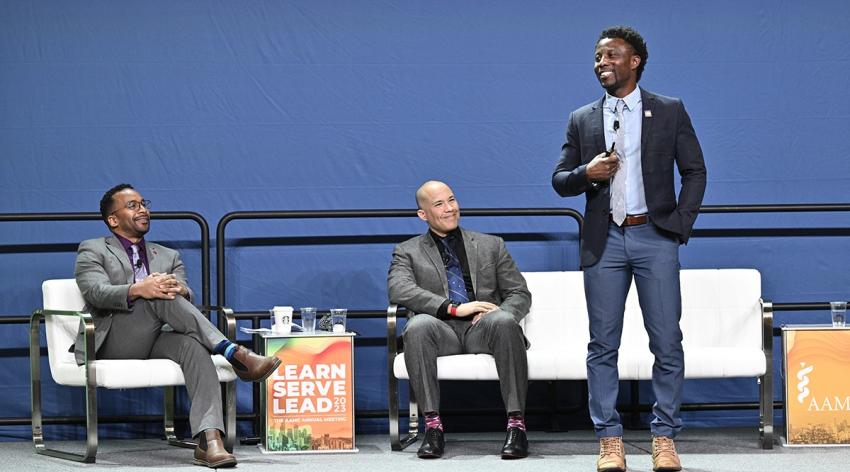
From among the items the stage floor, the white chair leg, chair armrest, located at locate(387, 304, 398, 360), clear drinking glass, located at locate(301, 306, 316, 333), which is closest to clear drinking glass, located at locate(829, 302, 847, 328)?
the stage floor

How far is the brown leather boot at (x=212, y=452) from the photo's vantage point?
14.2ft

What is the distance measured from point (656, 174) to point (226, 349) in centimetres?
175

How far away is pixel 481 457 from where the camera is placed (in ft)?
14.9

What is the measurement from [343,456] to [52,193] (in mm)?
1858

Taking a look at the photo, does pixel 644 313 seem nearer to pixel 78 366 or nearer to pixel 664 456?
pixel 664 456

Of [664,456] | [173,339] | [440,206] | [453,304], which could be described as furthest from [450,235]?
[664,456]

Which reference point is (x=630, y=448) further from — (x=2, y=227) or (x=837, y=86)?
(x=2, y=227)

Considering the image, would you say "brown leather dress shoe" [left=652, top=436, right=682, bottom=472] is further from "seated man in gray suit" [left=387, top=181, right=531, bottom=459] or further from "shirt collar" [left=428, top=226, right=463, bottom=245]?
"shirt collar" [left=428, top=226, right=463, bottom=245]

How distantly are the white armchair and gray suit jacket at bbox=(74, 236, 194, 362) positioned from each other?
106 mm

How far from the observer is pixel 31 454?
482cm

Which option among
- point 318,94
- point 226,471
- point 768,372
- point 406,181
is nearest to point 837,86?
point 768,372

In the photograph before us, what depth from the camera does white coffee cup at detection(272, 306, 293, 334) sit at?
4844 millimetres

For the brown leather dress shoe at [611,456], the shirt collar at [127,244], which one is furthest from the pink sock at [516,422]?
the shirt collar at [127,244]

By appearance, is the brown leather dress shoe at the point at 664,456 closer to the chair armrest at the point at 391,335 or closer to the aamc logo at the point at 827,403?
the aamc logo at the point at 827,403
